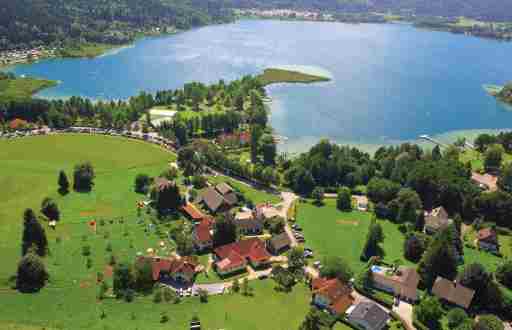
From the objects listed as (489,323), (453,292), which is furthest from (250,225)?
(489,323)

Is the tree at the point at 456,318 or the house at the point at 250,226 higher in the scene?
the house at the point at 250,226

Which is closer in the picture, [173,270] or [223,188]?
[173,270]

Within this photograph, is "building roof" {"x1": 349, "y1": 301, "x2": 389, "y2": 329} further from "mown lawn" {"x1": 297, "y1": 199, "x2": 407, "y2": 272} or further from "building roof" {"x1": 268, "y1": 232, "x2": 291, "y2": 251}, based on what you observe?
"building roof" {"x1": 268, "y1": 232, "x2": 291, "y2": 251}

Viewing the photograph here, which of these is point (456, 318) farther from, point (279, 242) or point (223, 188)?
point (223, 188)

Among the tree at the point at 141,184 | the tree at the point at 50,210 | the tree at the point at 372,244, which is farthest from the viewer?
the tree at the point at 141,184

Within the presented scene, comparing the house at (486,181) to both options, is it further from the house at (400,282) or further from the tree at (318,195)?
the house at (400,282)

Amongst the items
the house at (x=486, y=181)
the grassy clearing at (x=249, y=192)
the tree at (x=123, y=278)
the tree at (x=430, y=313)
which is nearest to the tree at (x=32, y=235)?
the tree at (x=123, y=278)

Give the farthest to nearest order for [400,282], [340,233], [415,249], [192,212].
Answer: [192,212]
[340,233]
[415,249]
[400,282]
